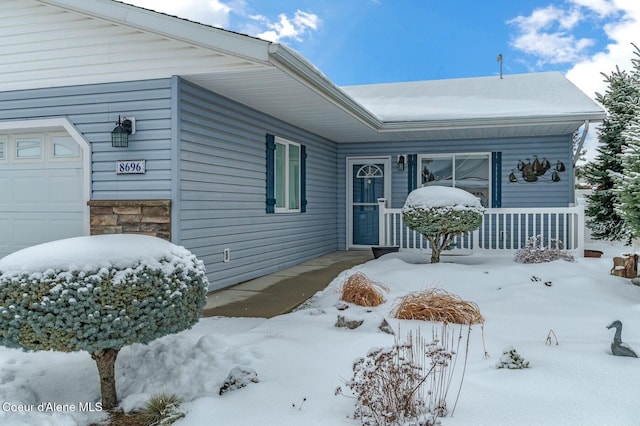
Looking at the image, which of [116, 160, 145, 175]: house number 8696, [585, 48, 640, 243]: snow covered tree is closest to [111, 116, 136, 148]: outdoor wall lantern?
[116, 160, 145, 175]: house number 8696

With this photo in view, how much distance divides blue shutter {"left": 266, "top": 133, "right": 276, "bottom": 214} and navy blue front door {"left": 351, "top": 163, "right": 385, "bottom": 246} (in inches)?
129

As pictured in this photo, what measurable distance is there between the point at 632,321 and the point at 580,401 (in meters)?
1.92

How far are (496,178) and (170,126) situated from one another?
21.0 ft

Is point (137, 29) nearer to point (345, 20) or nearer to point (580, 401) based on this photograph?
point (580, 401)

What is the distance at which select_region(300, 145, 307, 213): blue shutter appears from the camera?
328 inches

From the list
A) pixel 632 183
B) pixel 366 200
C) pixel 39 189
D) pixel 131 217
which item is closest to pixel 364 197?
pixel 366 200

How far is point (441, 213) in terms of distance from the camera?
259 inches

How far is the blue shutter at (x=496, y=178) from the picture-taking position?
9.24 meters

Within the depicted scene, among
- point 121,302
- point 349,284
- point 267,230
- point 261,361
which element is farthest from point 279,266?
point 121,302

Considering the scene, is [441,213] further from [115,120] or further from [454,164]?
[115,120]

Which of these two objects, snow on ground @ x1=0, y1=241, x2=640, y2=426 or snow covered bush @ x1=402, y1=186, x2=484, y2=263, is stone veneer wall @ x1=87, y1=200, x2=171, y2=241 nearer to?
snow on ground @ x1=0, y1=241, x2=640, y2=426

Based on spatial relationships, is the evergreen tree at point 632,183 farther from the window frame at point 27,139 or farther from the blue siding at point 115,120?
the window frame at point 27,139

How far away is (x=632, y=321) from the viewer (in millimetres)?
3912

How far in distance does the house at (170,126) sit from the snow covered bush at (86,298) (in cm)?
260
